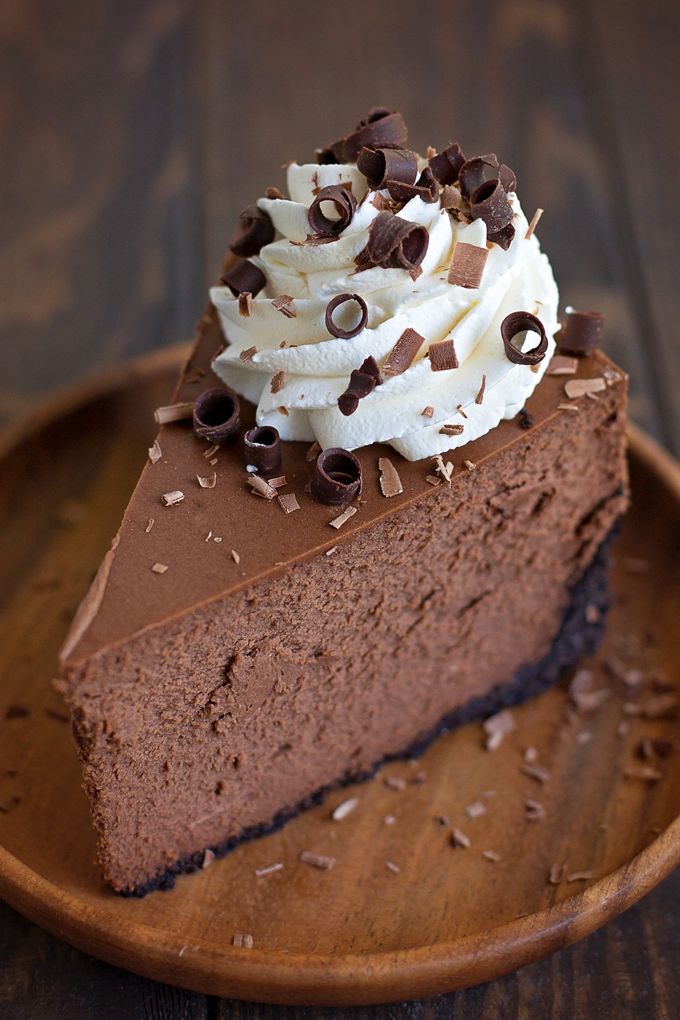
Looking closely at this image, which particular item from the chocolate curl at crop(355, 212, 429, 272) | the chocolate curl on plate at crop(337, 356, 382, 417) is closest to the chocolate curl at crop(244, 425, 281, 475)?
the chocolate curl on plate at crop(337, 356, 382, 417)

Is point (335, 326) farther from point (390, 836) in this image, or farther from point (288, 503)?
point (390, 836)

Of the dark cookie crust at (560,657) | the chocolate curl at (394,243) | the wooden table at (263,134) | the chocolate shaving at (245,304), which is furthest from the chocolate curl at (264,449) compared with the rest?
the wooden table at (263,134)

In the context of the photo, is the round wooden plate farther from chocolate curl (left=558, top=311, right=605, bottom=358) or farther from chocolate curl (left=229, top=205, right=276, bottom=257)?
chocolate curl (left=229, top=205, right=276, bottom=257)

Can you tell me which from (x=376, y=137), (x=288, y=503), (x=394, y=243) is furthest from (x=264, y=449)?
(x=376, y=137)

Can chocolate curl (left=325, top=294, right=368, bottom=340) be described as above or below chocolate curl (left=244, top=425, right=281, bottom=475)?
above

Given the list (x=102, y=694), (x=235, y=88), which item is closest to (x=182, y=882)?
(x=102, y=694)
